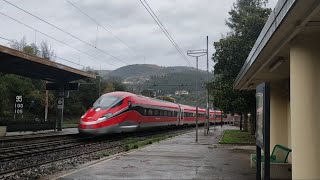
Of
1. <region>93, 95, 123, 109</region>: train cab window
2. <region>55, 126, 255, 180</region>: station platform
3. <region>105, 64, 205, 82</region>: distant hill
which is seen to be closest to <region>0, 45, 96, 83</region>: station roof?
<region>93, 95, 123, 109</region>: train cab window

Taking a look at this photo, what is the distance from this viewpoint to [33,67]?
28.9 metres

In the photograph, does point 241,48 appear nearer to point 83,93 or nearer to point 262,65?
point 262,65

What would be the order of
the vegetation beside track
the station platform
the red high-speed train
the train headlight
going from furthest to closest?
the vegetation beside track
the train headlight
the red high-speed train
the station platform

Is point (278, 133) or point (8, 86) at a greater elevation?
point (8, 86)

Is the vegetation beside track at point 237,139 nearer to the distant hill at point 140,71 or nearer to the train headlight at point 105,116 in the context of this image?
the train headlight at point 105,116

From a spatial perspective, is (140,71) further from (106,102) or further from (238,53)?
(106,102)

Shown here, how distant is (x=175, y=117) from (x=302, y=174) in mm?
37139

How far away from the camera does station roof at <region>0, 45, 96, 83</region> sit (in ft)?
79.2

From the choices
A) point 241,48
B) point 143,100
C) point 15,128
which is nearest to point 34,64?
point 15,128

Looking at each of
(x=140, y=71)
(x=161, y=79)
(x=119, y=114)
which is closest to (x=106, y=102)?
(x=119, y=114)

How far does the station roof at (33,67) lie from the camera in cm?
2412

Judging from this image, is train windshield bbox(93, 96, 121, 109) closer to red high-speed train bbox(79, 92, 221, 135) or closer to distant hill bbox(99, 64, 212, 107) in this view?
red high-speed train bbox(79, 92, 221, 135)

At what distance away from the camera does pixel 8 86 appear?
5503cm

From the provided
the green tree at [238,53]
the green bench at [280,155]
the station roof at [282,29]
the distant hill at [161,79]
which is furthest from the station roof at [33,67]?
the distant hill at [161,79]
